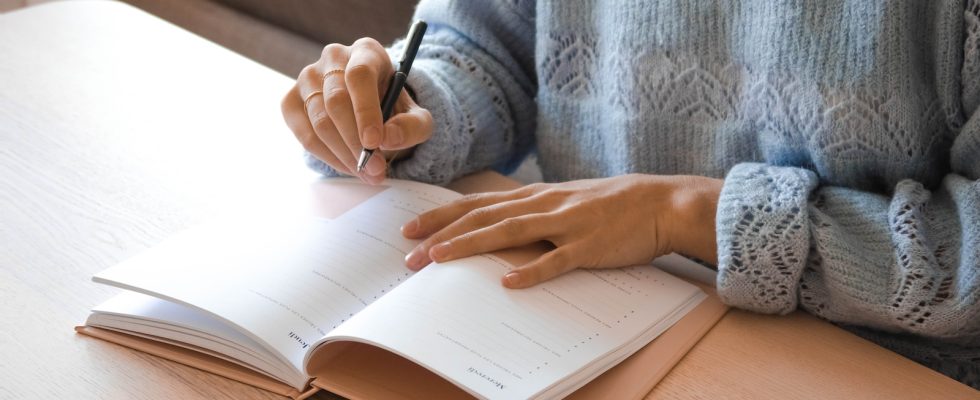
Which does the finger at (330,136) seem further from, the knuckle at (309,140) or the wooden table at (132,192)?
the wooden table at (132,192)

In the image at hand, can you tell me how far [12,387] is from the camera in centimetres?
72

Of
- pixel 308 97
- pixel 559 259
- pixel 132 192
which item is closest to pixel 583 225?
pixel 559 259

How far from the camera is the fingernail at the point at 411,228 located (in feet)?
2.87

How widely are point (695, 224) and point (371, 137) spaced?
0.30 m

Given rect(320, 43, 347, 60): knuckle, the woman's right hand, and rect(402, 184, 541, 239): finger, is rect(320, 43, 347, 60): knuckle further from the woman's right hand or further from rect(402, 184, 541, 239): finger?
rect(402, 184, 541, 239): finger

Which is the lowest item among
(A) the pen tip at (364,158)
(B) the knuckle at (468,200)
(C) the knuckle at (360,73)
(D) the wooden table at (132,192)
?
(D) the wooden table at (132,192)

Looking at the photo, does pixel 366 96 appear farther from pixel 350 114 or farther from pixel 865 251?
pixel 865 251

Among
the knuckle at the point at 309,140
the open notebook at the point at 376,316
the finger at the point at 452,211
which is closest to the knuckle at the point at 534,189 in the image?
the finger at the point at 452,211

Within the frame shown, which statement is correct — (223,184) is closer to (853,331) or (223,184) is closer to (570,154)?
(570,154)

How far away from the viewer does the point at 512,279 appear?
0.78m

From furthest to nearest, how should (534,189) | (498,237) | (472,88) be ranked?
(472,88) → (534,189) → (498,237)

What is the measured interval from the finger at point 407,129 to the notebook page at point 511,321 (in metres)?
0.15

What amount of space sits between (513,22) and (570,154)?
167 mm

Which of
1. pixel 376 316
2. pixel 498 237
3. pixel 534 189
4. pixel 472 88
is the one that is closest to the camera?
pixel 376 316
